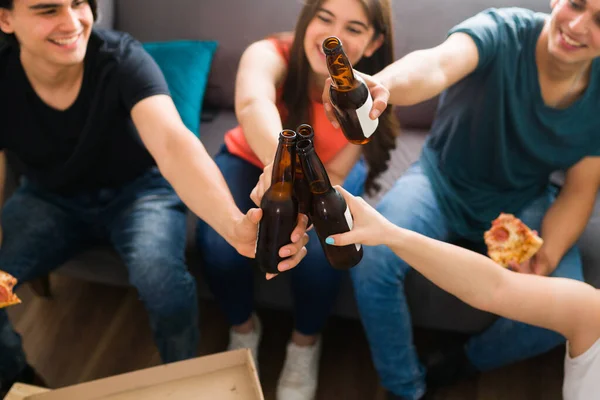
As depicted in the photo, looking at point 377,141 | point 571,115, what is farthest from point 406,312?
point 571,115

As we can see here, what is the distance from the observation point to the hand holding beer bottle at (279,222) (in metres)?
0.90

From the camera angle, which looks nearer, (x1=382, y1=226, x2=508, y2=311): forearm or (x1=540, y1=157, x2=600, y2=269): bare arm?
(x1=382, y1=226, x2=508, y2=311): forearm

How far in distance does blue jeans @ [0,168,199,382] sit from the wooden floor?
31cm

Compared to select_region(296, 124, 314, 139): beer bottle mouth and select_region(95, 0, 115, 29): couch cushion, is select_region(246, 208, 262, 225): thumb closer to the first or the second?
select_region(296, 124, 314, 139): beer bottle mouth

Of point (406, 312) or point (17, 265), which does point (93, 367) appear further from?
point (406, 312)

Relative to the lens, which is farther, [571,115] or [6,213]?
[6,213]

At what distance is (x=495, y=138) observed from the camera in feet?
4.72

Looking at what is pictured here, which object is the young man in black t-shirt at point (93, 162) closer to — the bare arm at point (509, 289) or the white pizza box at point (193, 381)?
the white pizza box at point (193, 381)

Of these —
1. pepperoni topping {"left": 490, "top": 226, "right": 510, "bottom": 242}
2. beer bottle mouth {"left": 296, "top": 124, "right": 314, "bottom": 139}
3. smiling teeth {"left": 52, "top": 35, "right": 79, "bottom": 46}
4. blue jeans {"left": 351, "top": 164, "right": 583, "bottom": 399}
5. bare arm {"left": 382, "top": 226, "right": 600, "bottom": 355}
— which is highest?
beer bottle mouth {"left": 296, "top": 124, "right": 314, "bottom": 139}

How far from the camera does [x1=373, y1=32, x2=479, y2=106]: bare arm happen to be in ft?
3.87

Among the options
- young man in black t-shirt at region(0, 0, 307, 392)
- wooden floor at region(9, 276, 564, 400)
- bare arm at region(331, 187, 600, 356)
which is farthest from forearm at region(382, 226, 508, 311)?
wooden floor at region(9, 276, 564, 400)

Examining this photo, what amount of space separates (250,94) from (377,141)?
416 mm

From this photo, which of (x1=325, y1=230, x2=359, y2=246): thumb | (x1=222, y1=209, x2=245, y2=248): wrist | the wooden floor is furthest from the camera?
the wooden floor

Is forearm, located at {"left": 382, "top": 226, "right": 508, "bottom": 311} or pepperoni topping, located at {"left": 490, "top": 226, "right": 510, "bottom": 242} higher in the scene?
forearm, located at {"left": 382, "top": 226, "right": 508, "bottom": 311}
